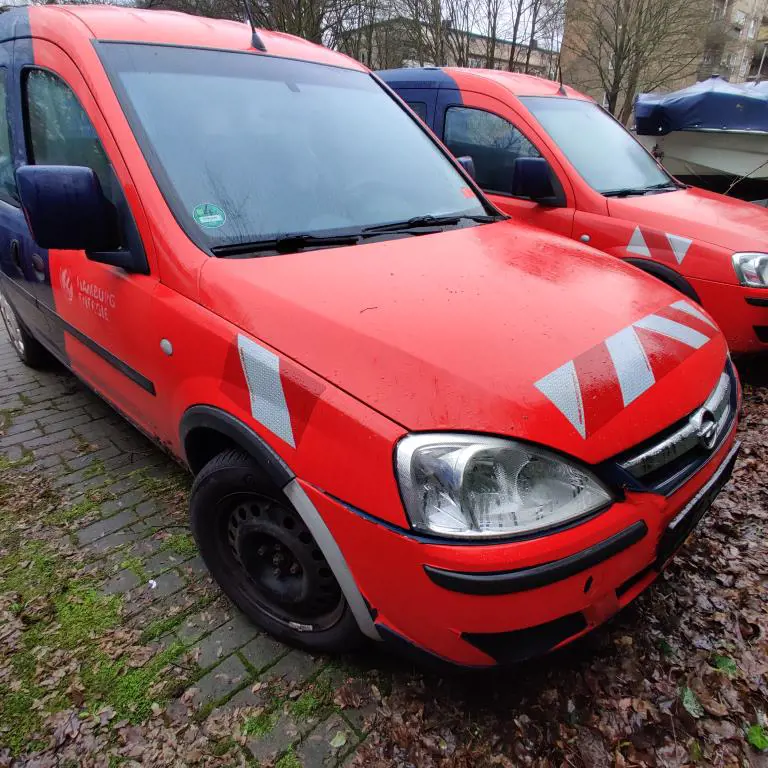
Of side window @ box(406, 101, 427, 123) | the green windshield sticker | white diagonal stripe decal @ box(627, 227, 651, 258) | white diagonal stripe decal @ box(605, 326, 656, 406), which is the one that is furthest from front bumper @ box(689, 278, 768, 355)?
the green windshield sticker

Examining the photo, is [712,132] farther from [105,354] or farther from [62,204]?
[62,204]

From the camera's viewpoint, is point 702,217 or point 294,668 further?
point 702,217

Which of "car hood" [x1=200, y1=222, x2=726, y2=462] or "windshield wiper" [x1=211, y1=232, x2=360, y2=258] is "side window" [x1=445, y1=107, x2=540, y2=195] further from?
"windshield wiper" [x1=211, y1=232, x2=360, y2=258]

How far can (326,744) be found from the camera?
5.63ft

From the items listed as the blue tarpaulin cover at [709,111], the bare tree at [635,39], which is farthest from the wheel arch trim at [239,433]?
the bare tree at [635,39]

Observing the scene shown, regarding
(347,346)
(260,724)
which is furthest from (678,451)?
(260,724)

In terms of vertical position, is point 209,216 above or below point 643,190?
above

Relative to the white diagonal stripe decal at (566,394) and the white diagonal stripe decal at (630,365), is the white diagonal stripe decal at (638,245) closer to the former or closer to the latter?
the white diagonal stripe decal at (630,365)

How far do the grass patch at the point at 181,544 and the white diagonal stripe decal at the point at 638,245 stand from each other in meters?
3.37

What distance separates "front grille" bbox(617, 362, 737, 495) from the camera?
59.4 inches

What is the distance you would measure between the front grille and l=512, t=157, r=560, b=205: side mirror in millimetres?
2630

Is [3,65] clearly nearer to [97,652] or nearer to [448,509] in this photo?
[97,652]

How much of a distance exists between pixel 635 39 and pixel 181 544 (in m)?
20.5

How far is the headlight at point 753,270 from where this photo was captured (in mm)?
3450
